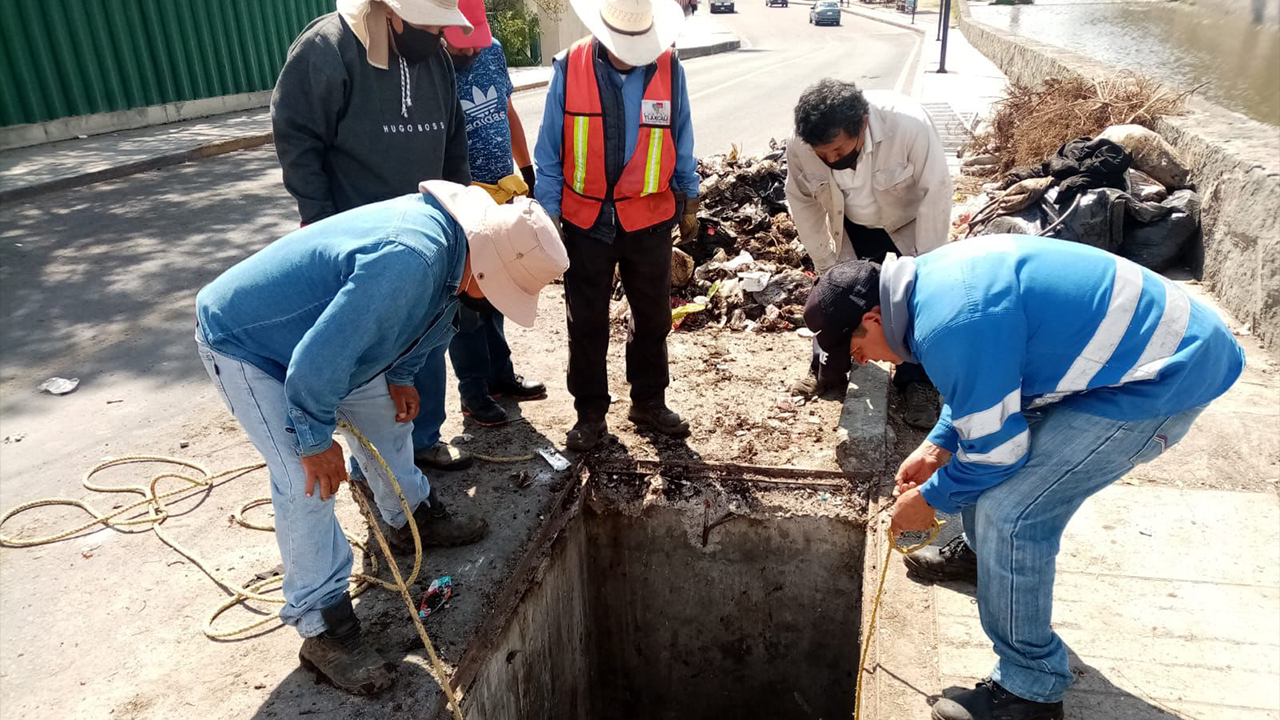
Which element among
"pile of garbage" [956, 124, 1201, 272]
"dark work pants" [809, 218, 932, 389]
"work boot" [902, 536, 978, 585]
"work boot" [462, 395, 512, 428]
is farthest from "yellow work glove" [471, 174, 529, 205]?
"pile of garbage" [956, 124, 1201, 272]

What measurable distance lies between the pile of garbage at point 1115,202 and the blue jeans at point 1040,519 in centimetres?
358

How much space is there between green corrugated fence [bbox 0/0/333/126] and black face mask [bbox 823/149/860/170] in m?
11.0

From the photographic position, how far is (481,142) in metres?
4.01

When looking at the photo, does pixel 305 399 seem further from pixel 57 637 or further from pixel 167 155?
pixel 167 155

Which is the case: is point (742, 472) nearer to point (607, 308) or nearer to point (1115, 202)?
point (607, 308)

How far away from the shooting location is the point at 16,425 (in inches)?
175

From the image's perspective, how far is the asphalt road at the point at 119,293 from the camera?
4.38 meters

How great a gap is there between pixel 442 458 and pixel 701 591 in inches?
54.4

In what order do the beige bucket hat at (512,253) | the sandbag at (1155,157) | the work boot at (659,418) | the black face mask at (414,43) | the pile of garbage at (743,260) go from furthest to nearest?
the sandbag at (1155,157), the pile of garbage at (743,260), the work boot at (659,418), the black face mask at (414,43), the beige bucket hat at (512,253)

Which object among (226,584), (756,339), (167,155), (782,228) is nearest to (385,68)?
(226,584)

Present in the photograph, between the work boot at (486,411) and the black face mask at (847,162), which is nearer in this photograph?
the black face mask at (847,162)

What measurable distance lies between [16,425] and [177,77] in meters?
10.1

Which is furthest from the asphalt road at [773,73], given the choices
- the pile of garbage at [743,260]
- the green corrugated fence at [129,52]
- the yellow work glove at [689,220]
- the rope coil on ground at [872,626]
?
the rope coil on ground at [872,626]

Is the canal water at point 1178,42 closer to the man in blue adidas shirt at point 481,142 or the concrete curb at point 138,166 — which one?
the man in blue adidas shirt at point 481,142
